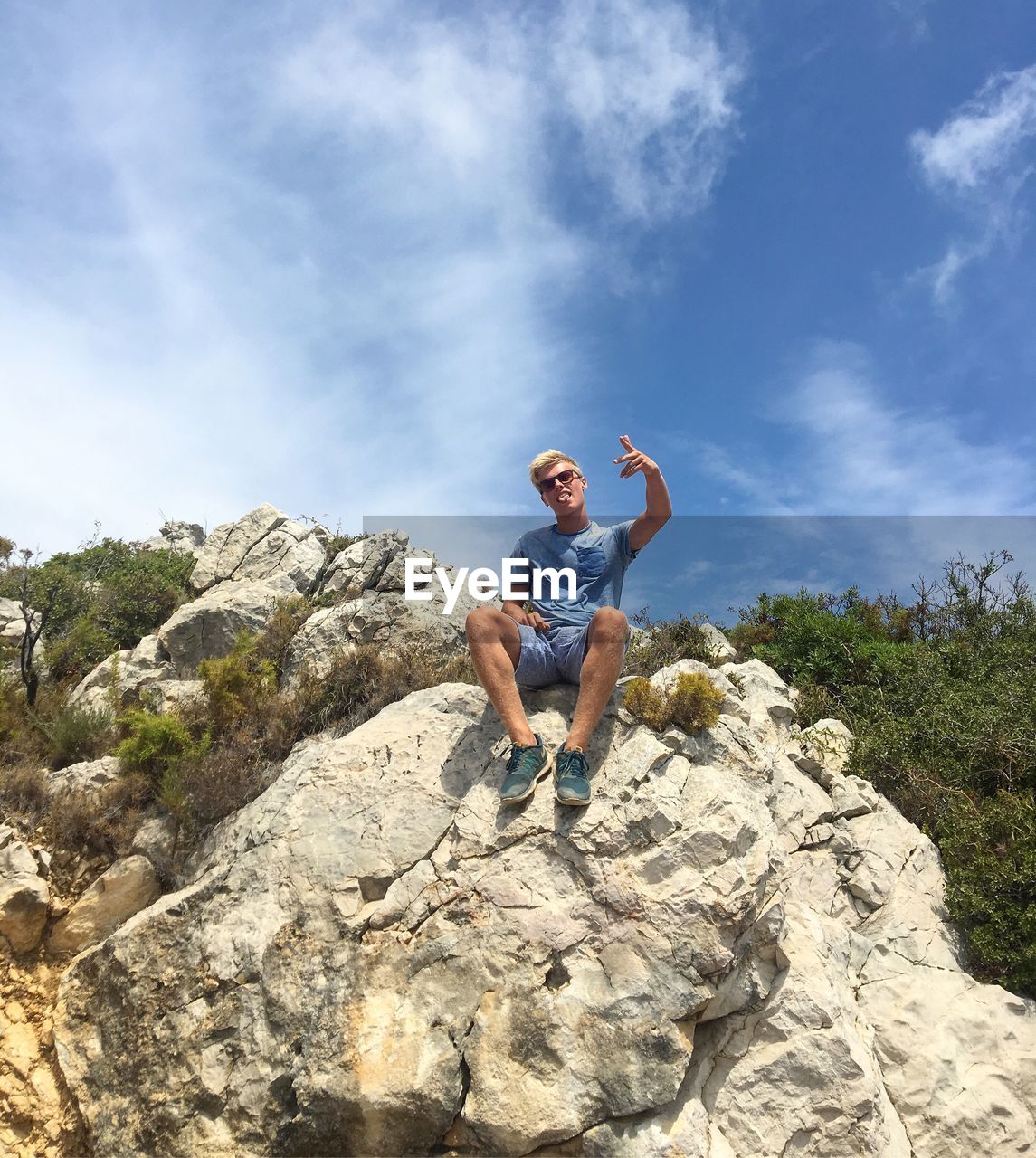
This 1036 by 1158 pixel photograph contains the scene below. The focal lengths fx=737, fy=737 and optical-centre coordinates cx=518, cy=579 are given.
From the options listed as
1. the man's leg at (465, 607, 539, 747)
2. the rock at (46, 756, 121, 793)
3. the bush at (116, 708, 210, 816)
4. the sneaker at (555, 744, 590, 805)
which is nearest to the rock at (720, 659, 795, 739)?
the sneaker at (555, 744, 590, 805)

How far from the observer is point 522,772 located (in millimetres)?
5363

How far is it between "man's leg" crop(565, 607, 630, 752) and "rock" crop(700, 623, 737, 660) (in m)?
5.95

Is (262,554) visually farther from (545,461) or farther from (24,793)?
(545,461)

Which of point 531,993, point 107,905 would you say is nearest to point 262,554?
point 107,905

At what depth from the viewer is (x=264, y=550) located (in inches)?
635

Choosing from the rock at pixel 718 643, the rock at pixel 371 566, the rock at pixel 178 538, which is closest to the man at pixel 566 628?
the rock at pixel 718 643

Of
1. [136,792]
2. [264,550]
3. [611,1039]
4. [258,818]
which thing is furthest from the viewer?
[264,550]

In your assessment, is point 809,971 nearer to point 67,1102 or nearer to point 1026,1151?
point 1026,1151

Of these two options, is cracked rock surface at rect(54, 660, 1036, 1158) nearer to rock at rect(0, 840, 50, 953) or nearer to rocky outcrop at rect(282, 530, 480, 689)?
rock at rect(0, 840, 50, 953)

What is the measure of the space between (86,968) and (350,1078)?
268 centimetres

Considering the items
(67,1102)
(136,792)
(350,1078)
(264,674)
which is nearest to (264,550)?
(264,674)

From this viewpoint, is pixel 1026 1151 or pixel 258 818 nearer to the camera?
pixel 1026 1151

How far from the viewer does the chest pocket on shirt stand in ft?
21.4

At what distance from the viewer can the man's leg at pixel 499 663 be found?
5.56m
